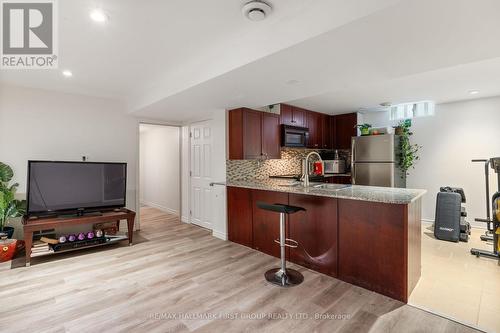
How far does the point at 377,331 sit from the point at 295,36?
7.48 feet

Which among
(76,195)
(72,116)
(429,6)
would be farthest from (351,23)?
Answer: (72,116)

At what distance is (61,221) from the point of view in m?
3.26

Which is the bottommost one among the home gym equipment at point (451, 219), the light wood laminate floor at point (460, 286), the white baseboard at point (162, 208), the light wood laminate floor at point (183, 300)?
the light wood laminate floor at point (183, 300)

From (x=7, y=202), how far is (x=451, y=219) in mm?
6395

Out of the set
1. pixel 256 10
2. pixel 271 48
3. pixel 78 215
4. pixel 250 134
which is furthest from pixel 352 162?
pixel 78 215

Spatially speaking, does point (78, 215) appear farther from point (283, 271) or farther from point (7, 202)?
point (283, 271)

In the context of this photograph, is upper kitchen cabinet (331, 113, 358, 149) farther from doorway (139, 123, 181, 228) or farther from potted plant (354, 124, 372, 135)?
doorway (139, 123, 181, 228)

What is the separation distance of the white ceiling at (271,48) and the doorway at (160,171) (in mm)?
2355

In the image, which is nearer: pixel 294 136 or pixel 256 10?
pixel 256 10

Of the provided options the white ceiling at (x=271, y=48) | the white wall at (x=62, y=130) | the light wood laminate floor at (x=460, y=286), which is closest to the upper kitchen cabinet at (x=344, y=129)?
the white ceiling at (x=271, y=48)

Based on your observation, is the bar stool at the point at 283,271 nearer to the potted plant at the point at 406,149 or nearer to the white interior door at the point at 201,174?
the white interior door at the point at 201,174

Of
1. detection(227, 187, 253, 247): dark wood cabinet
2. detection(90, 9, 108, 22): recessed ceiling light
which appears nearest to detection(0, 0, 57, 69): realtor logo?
detection(90, 9, 108, 22): recessed ceiling light

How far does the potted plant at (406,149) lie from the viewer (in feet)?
15.9

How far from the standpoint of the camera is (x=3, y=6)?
181 cm
